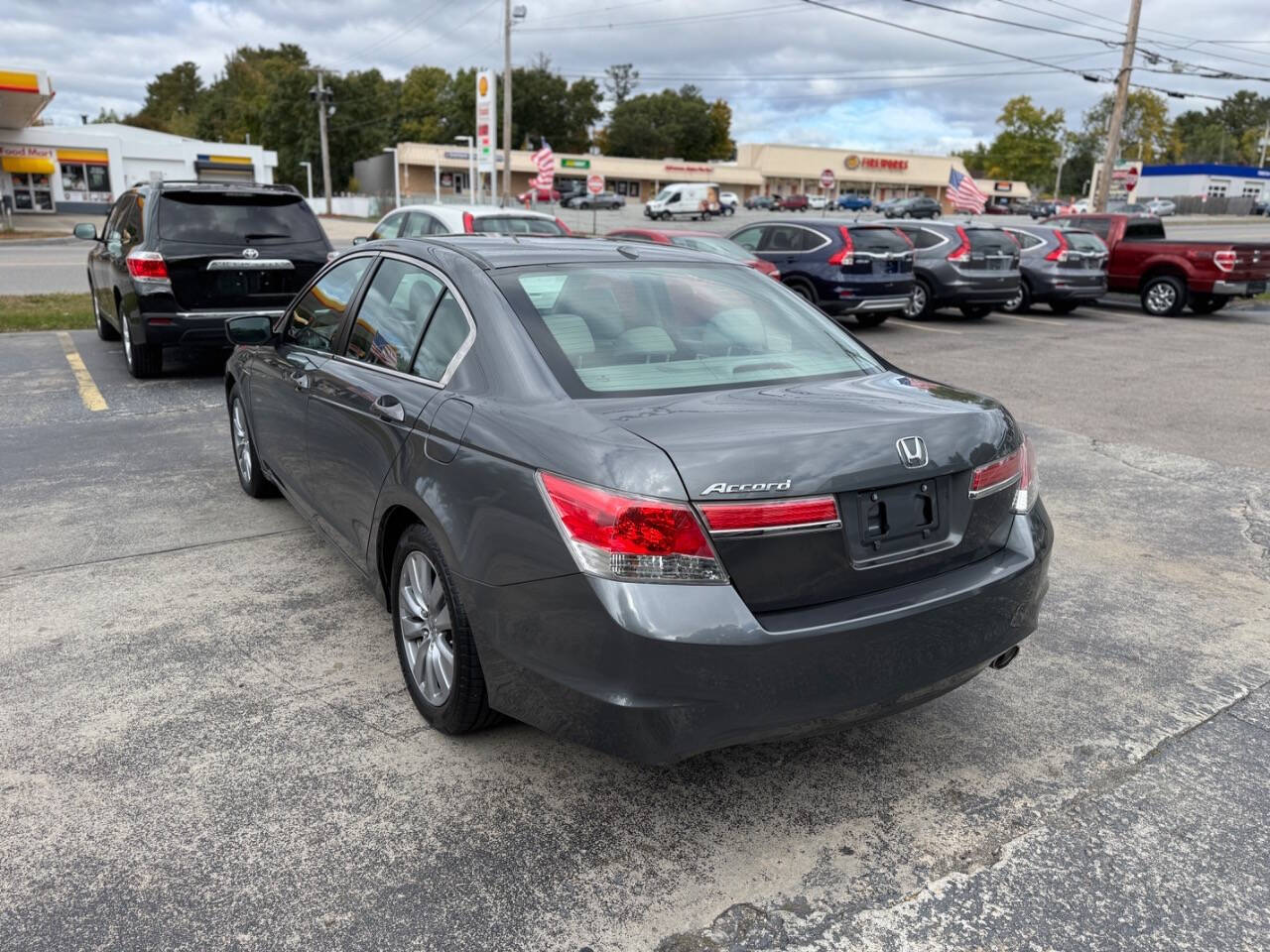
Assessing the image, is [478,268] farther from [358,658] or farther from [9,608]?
[9,608]

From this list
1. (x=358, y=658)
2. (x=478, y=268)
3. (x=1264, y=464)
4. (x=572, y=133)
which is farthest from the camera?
(x=572, y=133)

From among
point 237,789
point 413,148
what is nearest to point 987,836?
point 237,789

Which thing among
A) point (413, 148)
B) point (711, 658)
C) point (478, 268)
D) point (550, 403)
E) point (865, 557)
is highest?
point (413, 148)

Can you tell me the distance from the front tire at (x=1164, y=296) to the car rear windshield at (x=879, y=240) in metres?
6.10

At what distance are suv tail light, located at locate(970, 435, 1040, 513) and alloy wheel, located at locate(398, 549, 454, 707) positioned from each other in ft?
5.33

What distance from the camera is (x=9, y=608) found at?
414 centimetres

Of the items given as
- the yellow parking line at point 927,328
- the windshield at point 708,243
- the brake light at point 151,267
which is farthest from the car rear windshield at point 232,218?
the yellow parking line at point 927,328

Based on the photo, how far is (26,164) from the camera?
50406mm

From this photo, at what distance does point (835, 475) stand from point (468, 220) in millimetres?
9884

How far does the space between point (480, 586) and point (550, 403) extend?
0.55m

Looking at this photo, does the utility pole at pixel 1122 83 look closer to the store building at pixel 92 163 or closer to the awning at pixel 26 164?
the store building at pixel 92 163

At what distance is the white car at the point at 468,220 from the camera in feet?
37.8

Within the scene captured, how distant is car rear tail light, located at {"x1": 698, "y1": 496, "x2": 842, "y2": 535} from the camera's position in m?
2.39

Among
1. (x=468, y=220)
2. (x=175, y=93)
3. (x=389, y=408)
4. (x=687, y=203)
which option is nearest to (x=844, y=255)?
(x=468, y=220)
